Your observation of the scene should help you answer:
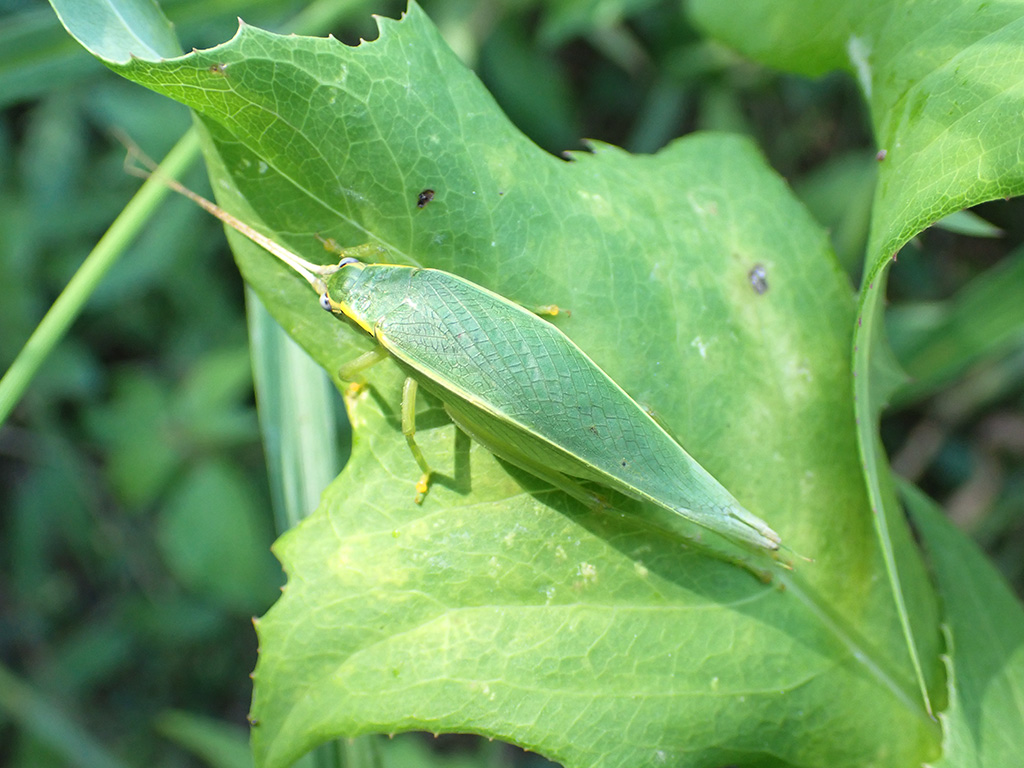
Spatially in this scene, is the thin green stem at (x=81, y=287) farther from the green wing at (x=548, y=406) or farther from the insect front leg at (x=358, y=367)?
the green wing at (x=548, y=406)

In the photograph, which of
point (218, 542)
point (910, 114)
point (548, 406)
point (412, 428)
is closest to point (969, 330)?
point (910, 114)

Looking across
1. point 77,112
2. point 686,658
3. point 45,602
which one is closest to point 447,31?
point 77,112

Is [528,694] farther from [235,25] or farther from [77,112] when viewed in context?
[77,112]

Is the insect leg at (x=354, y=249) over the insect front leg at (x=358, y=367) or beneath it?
over

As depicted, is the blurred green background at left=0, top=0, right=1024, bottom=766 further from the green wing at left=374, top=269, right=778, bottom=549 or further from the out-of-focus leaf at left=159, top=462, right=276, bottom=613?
the green wing at left=374, top=269, right=778, bottom=549

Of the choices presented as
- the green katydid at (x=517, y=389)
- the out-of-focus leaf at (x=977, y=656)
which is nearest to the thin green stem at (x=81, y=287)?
the green katydid at (x=517, y=389)

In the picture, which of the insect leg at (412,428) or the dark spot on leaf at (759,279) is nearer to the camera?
the insect leg at (412,428)

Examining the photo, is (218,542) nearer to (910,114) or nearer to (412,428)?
(412,428)
